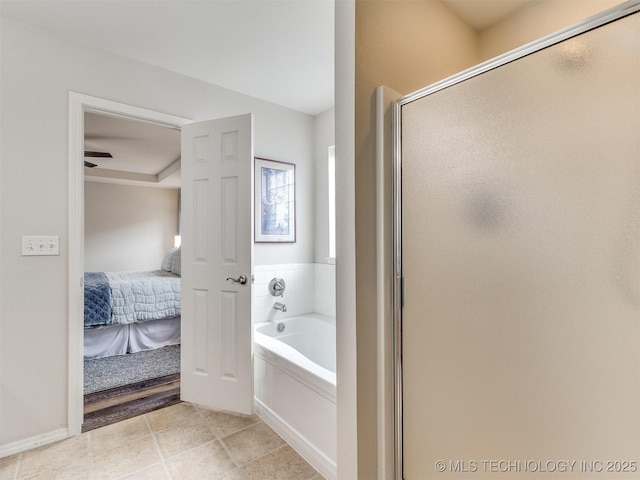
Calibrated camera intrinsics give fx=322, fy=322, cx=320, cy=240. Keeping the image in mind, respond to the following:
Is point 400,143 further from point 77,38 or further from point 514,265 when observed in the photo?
point 77,38

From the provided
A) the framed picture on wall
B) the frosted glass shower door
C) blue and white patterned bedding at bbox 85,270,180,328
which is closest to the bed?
blue and white patterned bedding at bbox 85,270,180,328

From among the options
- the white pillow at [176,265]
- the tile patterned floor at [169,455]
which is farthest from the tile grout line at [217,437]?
the white pillow at [176,265]

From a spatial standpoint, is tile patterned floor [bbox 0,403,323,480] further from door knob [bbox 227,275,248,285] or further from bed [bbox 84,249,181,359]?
bed [bbox 84,249,181,359]

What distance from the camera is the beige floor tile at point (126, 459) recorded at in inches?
65.8

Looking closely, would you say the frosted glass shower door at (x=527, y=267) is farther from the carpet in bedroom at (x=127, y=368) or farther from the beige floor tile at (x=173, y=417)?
the carpet in bedroom at (x=127, y=368)

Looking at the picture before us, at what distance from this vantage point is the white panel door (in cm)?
224

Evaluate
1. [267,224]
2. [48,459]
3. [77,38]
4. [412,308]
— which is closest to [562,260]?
[412,308]

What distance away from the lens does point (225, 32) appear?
1.99 meters

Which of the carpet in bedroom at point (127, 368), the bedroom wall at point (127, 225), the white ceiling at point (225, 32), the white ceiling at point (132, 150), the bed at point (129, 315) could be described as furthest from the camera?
the bedroom wall at point (127, 225)

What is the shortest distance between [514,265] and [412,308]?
0.40 metres

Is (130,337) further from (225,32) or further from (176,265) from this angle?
(225,32)

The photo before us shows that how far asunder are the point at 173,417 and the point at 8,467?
0.82m

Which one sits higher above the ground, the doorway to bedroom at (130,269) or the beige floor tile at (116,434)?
the doorway to bedroom at (130,269)

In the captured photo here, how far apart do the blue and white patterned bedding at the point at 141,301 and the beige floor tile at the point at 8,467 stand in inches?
60.8
